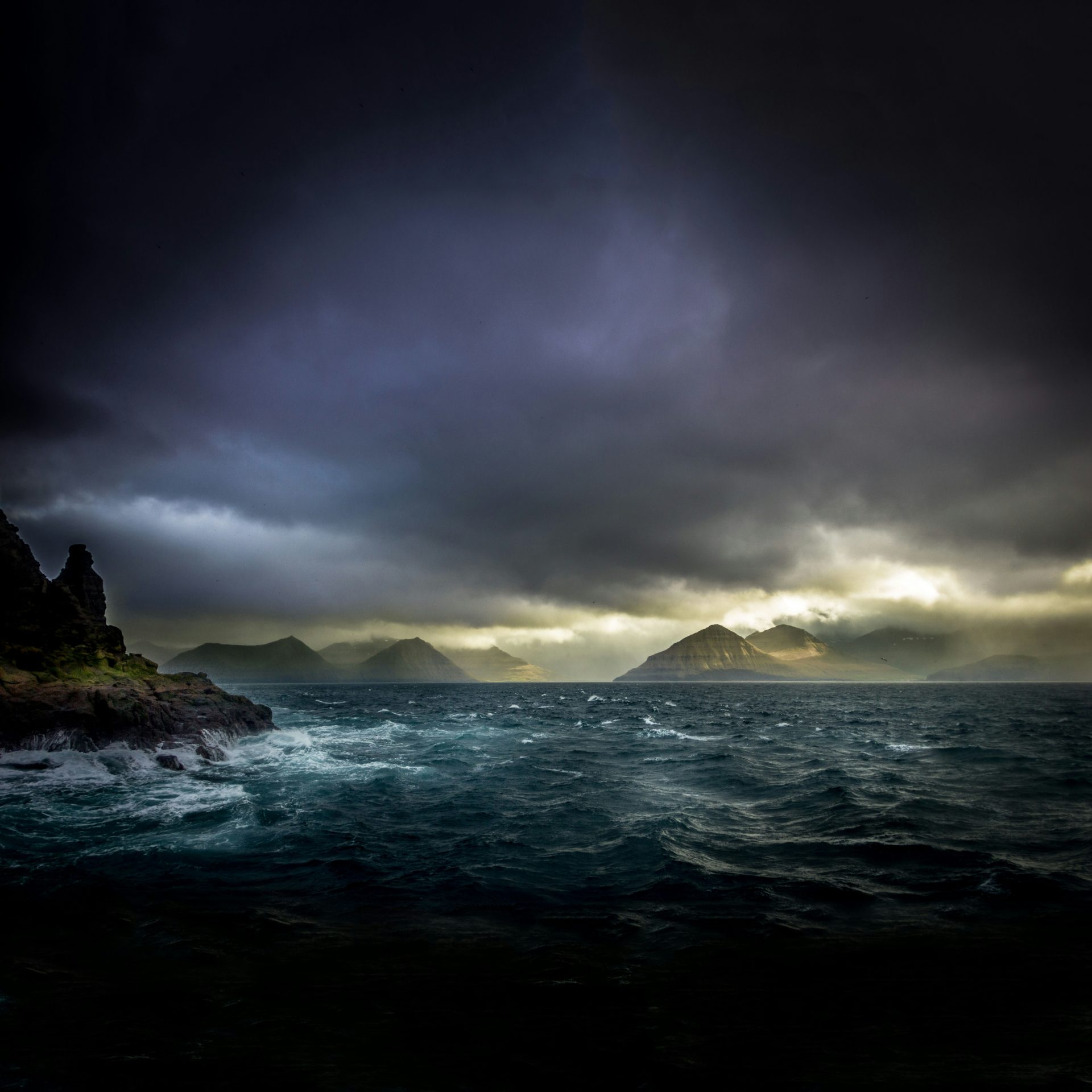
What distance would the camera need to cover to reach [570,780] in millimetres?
26594

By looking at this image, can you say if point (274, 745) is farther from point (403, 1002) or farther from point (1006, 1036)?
point (1006, 1036)

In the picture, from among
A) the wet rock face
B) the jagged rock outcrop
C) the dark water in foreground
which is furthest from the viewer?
the wet rock face

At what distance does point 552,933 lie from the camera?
412 inches

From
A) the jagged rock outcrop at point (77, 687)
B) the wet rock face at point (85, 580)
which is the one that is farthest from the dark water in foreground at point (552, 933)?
the wet rock face at point (85, 580)

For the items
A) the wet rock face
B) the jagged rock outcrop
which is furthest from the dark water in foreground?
the wet rock face

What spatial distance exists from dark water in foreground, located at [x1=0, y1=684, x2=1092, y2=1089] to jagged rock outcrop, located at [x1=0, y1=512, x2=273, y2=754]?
7414 millimetres

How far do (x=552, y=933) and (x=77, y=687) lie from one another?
35.6 metres

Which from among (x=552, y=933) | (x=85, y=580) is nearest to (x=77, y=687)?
(x=85, y=580)

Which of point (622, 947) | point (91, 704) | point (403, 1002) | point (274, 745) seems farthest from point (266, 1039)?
point (274, 745)

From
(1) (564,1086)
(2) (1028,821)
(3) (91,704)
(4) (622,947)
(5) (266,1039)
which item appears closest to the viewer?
(1) (564,1086)

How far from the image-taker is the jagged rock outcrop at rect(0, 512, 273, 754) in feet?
100

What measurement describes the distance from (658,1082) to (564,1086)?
105 centimetres

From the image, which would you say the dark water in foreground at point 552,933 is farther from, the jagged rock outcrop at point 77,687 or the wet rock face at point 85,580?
the wet rock face at point 85,580

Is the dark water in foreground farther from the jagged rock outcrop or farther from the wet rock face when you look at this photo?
the wet rock face
